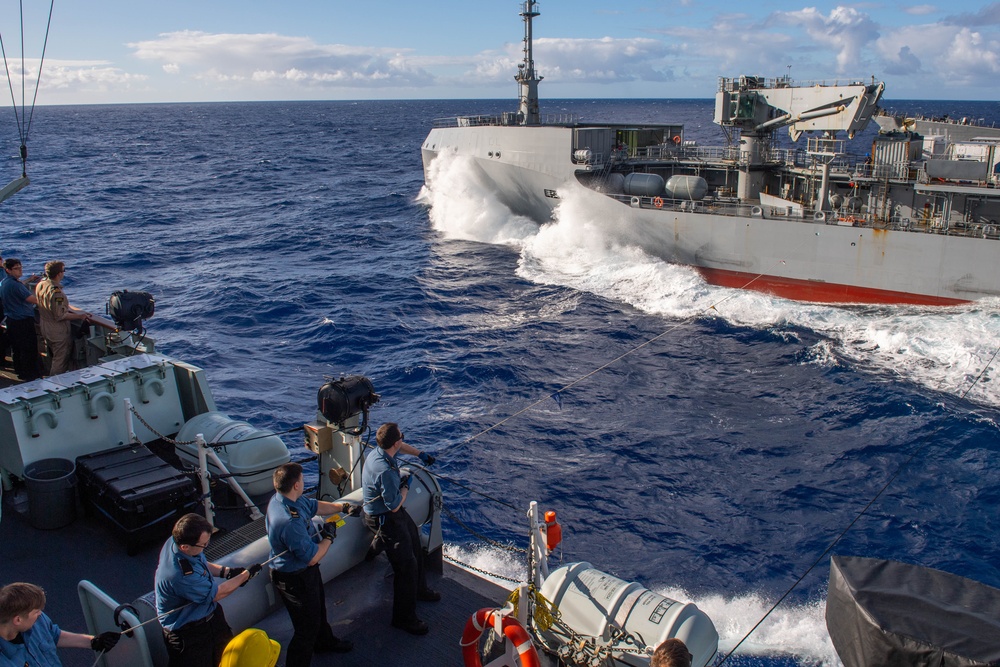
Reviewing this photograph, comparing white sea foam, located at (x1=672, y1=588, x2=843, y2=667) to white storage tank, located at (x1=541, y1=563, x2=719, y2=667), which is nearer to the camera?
white storage tank, located at (x1=541, y1=563, x2=719, y2=667)

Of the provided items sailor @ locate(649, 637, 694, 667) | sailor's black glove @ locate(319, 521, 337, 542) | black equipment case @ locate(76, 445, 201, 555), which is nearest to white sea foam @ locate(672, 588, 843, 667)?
sailor's black glove @ locate(319, 521, 337, 542)

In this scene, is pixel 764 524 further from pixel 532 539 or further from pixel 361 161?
pixel 361 161

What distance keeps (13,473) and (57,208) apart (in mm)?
40910

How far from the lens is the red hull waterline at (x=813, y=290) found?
22.5m

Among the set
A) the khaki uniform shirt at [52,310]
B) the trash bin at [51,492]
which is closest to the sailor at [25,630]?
the trash bin at [51,492]

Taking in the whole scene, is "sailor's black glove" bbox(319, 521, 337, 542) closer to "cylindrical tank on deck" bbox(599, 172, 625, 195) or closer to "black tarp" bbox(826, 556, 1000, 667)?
"black tarp" bbox(826, 556, 1000, 667)

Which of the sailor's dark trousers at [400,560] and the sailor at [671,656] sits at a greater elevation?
the sailor at [671,656]

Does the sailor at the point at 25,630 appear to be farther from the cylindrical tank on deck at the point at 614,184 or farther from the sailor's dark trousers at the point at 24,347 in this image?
the cylindrical tank on deck at the point at 614,184

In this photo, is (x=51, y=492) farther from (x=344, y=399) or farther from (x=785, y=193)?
(x=785, y=193)

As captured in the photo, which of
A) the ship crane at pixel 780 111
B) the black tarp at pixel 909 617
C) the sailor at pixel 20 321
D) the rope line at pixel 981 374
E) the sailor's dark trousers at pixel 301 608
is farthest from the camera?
the ship crane at pixel 780 111

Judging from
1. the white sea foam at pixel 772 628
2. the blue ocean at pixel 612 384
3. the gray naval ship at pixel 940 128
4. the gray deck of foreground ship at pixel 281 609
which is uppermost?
the gray naval ship at pixel 940 128

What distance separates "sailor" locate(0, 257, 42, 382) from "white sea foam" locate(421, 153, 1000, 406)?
16.6m

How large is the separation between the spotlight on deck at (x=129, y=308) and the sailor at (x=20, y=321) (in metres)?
1.03

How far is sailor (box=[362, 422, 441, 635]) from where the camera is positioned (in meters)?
5.82
